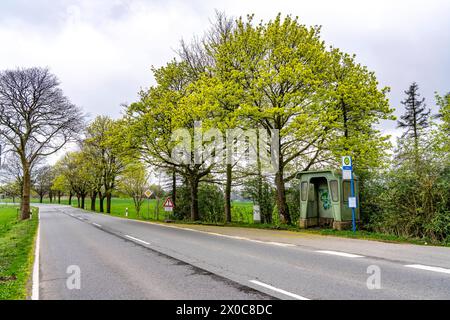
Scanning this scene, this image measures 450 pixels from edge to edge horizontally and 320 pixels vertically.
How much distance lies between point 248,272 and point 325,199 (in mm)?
10811

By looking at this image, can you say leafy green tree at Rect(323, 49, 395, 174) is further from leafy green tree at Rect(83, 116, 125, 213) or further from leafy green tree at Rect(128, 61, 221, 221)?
leafy green tree at Rect(83, 116, 125, 213)

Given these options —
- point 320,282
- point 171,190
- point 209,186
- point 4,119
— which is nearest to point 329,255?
point 320,282

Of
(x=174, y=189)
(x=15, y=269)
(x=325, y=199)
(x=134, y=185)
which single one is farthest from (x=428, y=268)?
(x=134, y=185)

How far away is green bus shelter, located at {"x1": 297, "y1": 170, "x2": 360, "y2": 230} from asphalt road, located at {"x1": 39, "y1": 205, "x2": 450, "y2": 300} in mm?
3903

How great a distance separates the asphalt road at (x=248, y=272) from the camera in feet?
18.6

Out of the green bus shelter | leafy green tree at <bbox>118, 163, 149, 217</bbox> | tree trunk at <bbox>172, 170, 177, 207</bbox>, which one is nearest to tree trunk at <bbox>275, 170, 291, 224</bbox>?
the green bus shelter

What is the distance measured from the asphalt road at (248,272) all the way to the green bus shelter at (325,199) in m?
3.90

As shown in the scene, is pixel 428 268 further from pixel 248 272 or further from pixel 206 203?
pixel 206 203

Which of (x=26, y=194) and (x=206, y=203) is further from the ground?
(x=26, y=194)

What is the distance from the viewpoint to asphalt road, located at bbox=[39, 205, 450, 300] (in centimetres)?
568

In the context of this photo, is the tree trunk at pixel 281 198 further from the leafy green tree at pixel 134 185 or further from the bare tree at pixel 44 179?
the bare tree at pixel 44 179

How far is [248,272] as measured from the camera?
724cm

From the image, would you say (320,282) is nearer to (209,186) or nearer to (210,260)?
(210,260)

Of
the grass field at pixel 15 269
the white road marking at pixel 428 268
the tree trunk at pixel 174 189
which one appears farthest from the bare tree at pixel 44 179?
the white road marking at pixel 428 268
